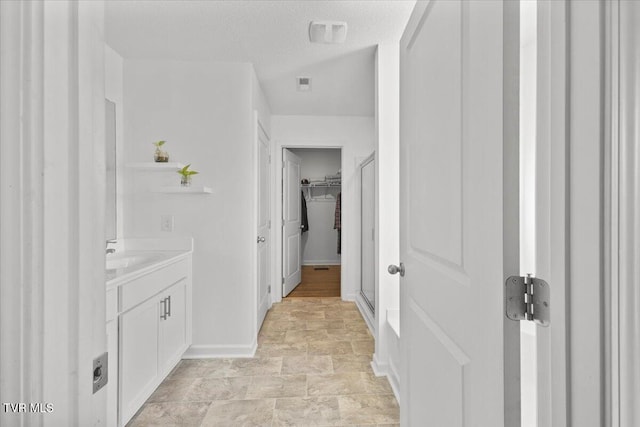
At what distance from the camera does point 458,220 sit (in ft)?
3.15

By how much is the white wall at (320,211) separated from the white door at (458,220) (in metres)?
5.38

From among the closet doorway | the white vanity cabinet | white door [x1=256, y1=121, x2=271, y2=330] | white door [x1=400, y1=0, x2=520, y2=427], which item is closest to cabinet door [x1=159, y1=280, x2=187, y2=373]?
the white vanity cabinet

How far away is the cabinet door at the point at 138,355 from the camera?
174 centimetres

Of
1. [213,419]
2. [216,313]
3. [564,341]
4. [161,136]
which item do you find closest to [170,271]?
[216,313]

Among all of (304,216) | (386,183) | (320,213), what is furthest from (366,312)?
(320,213)

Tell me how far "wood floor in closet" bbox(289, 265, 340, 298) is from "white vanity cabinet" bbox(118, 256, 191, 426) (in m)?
2.30

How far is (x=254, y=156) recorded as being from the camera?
294 centimetres

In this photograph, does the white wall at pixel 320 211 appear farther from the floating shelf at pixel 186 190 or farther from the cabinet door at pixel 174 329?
the cabinet door at pixel 174 329

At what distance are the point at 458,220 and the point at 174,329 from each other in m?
2.11

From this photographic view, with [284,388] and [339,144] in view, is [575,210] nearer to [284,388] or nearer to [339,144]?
[284,388]

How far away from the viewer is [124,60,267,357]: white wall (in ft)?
9.15

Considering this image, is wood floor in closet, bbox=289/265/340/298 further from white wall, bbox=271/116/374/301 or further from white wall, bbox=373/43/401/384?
white wall, bbox=373/43/401/384

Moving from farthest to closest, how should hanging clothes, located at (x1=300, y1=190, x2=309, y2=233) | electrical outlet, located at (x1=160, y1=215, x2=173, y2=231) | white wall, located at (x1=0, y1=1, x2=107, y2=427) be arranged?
hanging clothes, located at (x1=300, y1=190, x2=309, y2=233) → electrical outlet, located at (x1=160, y1=215, x2=173, y2=231) → white wall, located at (x1=0, y1=1, x2=107, y2=427)

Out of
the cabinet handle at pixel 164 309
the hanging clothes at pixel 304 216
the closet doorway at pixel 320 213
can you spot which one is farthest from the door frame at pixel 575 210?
the hanging clothes at pixel 304 216
